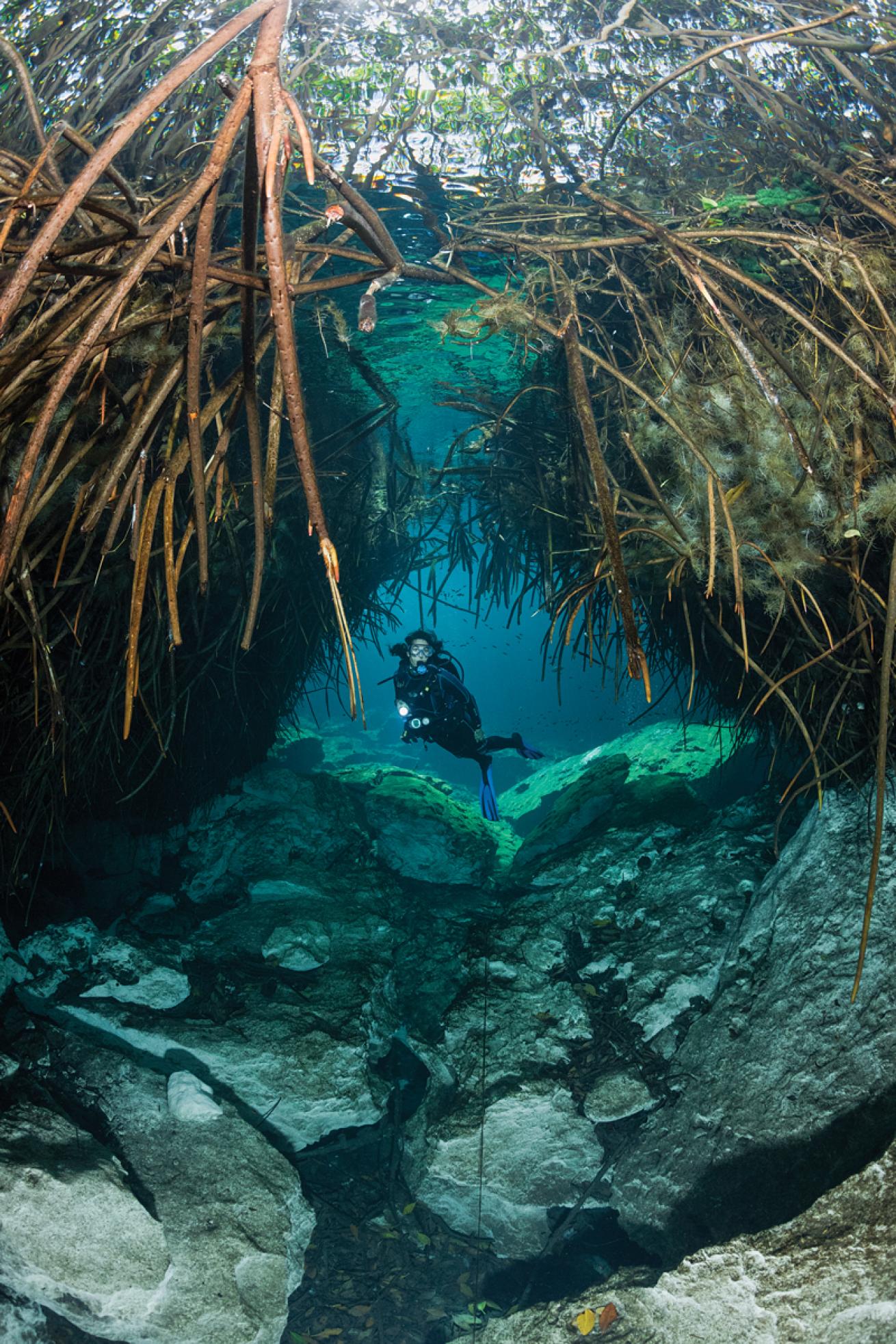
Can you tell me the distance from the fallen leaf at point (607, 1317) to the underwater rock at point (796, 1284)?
2 centimetres

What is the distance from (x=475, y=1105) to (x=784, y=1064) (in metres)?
1.94

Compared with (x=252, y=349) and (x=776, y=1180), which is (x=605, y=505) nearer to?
(x=252, y=349)

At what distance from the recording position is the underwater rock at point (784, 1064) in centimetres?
310

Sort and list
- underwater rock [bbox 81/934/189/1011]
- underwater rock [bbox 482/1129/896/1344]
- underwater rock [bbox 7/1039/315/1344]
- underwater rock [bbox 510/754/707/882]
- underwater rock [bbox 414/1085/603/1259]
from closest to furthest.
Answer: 1. underwater rock [bbox 482/1129/896/1344]
2. underwater rock [bbox 7/1039/315/1344]
3. underwater rock [bbox 414/1085/603/1259]
4. underwater rock [bbox 81/934/189/1011]
5. underwater rock [bbox 510/754/707/882]

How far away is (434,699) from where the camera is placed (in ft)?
31.4

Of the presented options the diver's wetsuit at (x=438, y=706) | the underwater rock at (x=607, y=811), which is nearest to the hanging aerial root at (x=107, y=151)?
the underwater rock at (x=607, y=811)

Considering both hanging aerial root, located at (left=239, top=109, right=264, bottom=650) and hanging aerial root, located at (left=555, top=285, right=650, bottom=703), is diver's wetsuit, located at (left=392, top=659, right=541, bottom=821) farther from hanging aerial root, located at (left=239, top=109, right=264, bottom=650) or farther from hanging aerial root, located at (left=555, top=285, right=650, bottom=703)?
hanging aerial root, located at (left=239, top=109, right=264, bottom=650)

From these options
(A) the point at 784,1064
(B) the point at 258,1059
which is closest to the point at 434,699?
(B) the point at 258,1059

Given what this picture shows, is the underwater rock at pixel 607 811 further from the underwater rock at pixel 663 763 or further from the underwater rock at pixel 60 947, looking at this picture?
the underwater rock at pixel 60 947

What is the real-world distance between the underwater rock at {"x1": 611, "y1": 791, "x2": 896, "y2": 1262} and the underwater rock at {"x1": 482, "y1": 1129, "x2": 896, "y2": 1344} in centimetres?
35

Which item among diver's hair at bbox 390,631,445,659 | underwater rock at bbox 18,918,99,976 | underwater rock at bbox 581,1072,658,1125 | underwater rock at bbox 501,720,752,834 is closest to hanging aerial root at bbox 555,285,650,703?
underwater rock at bbox 581,1072,658,1125

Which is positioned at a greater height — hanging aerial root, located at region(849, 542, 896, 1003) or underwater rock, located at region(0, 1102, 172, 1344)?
hanging aerial root, located at region(849, 542, 896, 1003)

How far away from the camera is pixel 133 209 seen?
216 centimetres

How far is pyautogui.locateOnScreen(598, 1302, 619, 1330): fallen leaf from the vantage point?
297cm
